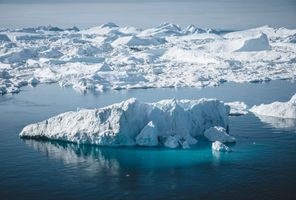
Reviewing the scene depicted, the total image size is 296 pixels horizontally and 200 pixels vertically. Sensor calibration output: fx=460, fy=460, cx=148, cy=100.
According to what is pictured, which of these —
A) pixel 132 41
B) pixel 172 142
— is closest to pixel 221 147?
pixel 172 142

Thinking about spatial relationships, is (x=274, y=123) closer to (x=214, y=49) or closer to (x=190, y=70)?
(x=190, y=70)

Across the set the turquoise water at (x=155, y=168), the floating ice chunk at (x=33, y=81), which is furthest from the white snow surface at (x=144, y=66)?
the turquoise water at (x=155, y=168)

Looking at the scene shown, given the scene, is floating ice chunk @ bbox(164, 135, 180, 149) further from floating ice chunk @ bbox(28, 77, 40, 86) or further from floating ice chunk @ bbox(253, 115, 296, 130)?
floating ice chunk @ bbox(28, 77, 40, 86)

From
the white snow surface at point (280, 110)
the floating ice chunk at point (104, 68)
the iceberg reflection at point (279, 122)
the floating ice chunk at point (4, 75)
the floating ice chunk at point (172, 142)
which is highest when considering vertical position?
the floating ice chunk at point (104, 68)

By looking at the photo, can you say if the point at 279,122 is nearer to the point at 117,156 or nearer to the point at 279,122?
the point at 279,122

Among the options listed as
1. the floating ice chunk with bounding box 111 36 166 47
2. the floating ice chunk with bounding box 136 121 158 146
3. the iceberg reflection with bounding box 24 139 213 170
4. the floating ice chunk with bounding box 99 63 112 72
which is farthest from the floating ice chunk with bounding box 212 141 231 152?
the floating ice chunk with bounding box 111 36 166 47

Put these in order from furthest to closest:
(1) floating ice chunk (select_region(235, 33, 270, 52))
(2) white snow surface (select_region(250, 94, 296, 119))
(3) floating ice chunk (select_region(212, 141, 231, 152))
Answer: (1) floating ice chunk (select_region(235, 33, 270, 52))
(2) white snow surface (select_region(250, 94, 296, 119))
(3) floating ice chunk (select_region(212, 141, 231, 152))

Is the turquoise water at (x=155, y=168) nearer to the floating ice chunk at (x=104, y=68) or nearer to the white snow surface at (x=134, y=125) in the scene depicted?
the white snow surface at (x=134, y=125)
